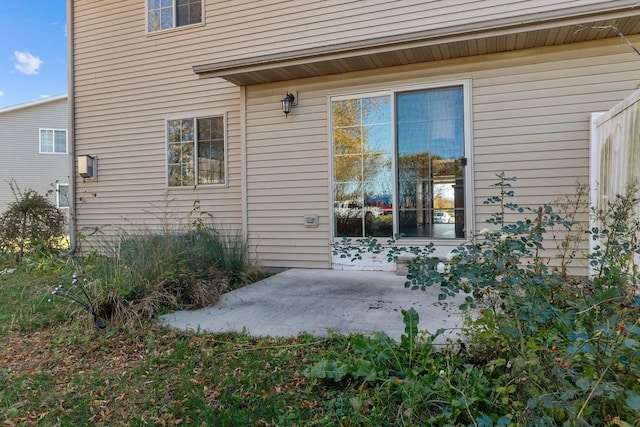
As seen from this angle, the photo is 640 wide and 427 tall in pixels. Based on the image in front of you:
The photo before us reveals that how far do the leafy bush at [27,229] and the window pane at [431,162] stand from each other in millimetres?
6325

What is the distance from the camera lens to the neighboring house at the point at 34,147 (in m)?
15.4

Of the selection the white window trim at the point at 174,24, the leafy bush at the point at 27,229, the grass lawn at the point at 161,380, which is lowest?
the grass lawn at the point at 161,380

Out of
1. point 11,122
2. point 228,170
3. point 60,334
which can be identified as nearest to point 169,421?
point 60,334

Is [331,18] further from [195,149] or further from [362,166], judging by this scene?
[195,149]

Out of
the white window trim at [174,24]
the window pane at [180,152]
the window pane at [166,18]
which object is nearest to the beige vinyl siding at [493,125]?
the window pane at [180,152]

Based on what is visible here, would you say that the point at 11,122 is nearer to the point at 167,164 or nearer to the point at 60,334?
the point at 167,164

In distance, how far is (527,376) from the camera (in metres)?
1.55

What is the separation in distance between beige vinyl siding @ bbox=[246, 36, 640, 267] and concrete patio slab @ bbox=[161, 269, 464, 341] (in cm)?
119

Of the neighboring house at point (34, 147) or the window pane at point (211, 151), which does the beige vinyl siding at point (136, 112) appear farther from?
the neighboring house at point (34, 147)

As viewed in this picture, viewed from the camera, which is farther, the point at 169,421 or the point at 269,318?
the point at 269,318

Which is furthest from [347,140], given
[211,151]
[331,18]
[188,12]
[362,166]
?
[188,12]

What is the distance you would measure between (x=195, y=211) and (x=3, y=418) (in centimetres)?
459

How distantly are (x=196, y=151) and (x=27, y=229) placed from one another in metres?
3.55

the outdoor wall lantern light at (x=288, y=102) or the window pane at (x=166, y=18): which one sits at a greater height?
the window pane at (x=166, y=18)
